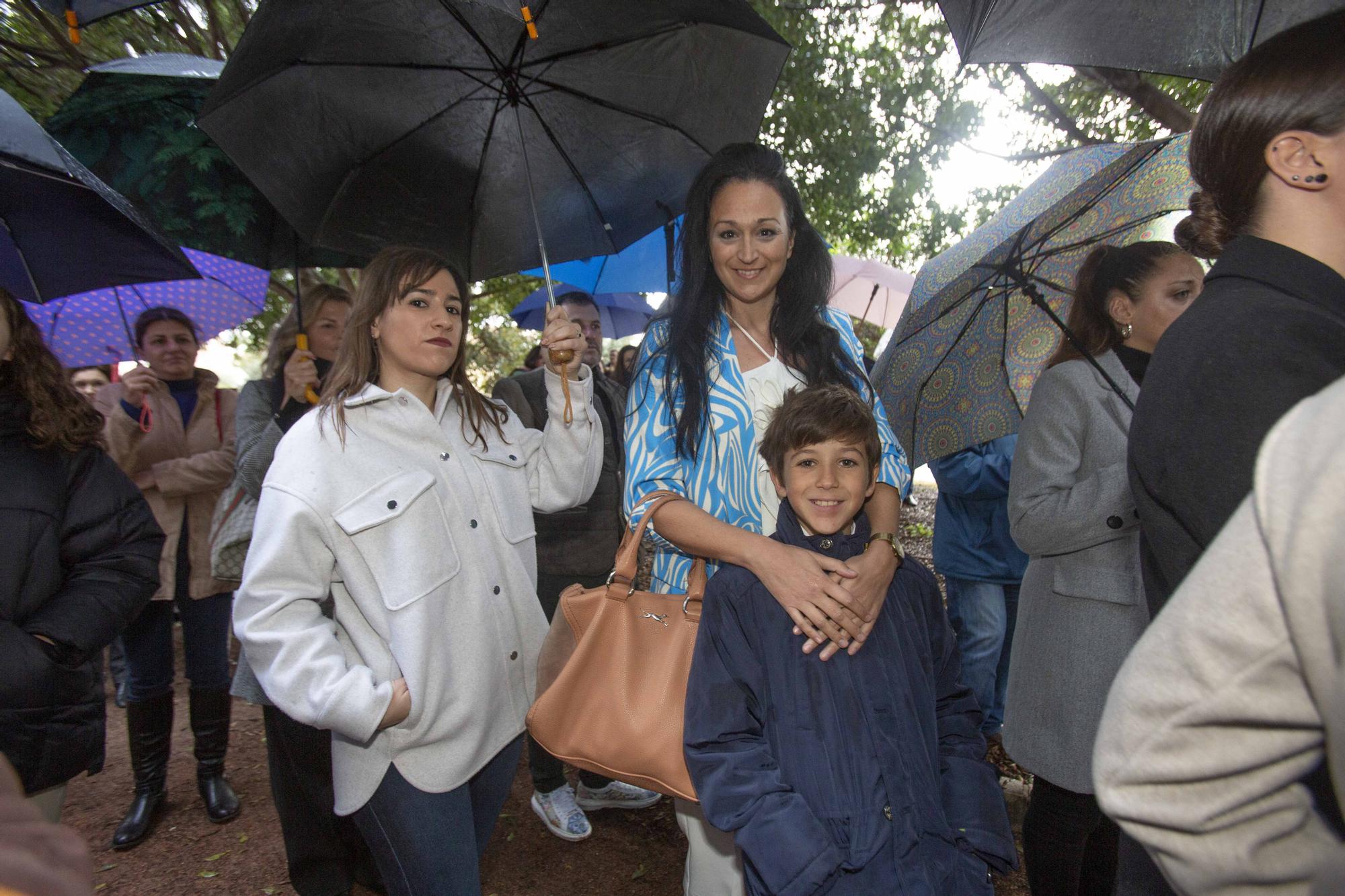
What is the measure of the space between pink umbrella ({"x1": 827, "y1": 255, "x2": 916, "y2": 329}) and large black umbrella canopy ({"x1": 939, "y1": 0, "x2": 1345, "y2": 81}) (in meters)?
6.32

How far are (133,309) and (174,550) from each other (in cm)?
147

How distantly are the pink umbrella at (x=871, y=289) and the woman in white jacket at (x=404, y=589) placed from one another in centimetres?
692

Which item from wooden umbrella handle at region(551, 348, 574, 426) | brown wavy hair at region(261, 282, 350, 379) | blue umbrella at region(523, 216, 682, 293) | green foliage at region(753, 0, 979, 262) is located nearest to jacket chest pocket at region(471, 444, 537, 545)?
wooden umbrella handle at region(551, 348, 574, 426)

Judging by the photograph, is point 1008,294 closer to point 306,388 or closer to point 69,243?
point 306,388

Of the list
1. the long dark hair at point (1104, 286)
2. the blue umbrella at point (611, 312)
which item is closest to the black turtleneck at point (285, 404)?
the long dark hair at point (1104, 286)

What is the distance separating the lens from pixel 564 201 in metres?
3.19

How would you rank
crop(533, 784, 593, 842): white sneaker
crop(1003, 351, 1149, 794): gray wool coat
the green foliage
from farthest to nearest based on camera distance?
the green foliage < crop(533, 784, 593, 842): white sneaker < crop(1003, 351, 1149, 794): gray wool coat

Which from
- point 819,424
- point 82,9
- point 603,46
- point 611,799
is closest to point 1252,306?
point 819,424

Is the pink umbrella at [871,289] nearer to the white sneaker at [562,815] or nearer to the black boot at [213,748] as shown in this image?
the white sneaker at [562,815]

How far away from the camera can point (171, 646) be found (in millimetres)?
3979

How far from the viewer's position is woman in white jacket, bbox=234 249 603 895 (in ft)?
6.69

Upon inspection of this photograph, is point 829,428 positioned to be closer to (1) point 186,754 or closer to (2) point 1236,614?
(2) point 1236,614

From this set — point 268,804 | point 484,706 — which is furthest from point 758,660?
point 268,804

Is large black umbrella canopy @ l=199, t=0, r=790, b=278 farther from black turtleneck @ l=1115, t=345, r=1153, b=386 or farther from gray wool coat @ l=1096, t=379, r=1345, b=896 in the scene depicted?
gray wool coat @ l=1096, t=379, r=1345, b=896
